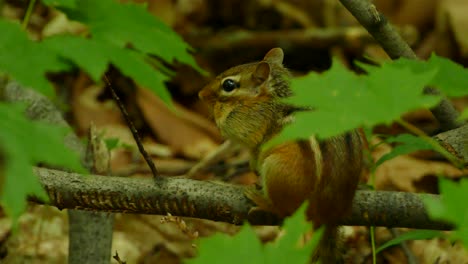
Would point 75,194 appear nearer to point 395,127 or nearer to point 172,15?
point 395,127

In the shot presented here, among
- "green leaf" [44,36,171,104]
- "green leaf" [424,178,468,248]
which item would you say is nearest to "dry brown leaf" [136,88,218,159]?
"green leaf" [44,36,171,104]

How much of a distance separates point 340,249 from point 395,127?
291cm

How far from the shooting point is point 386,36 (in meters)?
3.89

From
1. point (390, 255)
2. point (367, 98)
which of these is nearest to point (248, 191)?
point (367, 98)

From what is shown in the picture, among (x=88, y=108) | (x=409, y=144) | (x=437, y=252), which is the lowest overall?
(x=88, y=108)

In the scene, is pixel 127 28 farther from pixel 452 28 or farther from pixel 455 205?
pixel 452 28

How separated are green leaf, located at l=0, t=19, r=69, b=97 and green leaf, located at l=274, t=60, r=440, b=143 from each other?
68cm

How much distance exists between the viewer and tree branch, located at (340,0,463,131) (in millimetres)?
3771

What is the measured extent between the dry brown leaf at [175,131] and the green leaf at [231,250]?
425 centimetres

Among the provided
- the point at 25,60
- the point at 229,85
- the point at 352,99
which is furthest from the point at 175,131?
the point at 352,99

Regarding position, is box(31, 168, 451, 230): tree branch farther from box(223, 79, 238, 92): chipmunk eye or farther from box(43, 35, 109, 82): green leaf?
box(223, 79, 238, 92): chipmunk eye

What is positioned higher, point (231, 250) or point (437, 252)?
point (231, 250)

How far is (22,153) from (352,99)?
29.8 inches

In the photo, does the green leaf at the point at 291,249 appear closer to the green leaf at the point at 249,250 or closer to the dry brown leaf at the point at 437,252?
the green leaf at the point at 249,250
